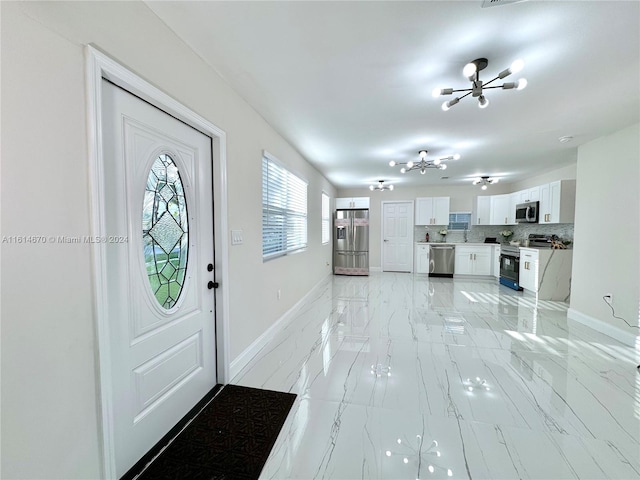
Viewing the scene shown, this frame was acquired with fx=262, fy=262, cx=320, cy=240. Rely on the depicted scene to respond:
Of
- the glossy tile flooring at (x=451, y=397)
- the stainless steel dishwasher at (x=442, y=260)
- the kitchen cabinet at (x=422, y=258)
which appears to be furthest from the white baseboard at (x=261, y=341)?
the stainless steel dishwasher at (x=442, y=260)

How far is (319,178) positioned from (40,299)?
5.05m

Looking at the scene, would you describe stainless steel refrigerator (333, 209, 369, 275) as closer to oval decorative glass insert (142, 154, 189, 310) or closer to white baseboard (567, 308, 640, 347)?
white baseboard (567, 308, 640, 347)

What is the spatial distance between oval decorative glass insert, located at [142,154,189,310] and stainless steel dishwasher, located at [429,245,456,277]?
256 inches

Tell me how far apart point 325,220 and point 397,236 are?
2375 millimetres

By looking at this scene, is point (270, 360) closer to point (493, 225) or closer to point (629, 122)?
point (629, 122)

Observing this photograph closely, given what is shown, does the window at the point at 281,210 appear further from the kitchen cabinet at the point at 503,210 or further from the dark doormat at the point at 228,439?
the kitchen cabinet at the point at 503,210

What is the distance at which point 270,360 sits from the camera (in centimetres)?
257

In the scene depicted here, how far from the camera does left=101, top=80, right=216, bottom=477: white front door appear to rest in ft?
4.30

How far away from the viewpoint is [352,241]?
6.99 meters

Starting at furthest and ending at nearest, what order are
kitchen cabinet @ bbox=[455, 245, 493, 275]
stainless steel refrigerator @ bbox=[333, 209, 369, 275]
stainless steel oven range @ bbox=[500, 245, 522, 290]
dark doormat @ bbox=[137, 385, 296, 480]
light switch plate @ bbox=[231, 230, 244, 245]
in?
stainless steel refrigerator @ bbox=[333, 209, 369, 275]
kitchen cabinet @ bbox=[455, 245, 493, 275]
stainless steel oven range @ bbox=[500, 245, 522, 290]
light switch plate @ bbox=[231, 230, 244, 245]
dark doormat @ bbox=[137, 385, 296, 480]

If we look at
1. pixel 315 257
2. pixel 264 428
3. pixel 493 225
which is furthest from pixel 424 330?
pixel 493 225

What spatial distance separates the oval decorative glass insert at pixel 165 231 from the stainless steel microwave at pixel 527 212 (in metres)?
6.26

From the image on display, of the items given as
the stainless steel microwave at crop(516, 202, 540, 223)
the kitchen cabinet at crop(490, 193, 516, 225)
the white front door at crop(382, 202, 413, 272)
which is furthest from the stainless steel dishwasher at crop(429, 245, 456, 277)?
the stainless steel microwave at crop(516, 202, 540, 223)

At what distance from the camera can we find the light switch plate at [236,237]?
2.26 meters
